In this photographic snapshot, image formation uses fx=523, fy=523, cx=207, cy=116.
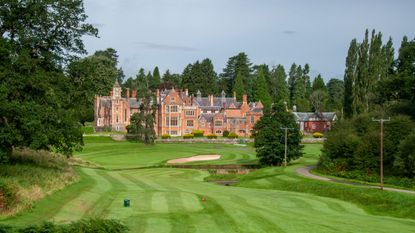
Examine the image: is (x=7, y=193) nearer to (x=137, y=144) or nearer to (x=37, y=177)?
(x=37, y=177)

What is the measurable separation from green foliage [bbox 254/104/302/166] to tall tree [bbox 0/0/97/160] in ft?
126

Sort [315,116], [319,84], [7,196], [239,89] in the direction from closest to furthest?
[7,196] < [315,116] < [239,89] < [319,84]

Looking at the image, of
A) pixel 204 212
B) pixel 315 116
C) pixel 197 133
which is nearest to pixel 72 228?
pixel 204 212

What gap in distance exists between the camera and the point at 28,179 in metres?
29.5

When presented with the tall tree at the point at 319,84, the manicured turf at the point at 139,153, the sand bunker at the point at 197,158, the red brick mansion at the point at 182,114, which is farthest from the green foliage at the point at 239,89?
the sand bunker at the point at 197,158

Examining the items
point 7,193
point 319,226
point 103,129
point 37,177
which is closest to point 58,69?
point 37,177

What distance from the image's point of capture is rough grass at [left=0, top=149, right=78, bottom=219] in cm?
2369

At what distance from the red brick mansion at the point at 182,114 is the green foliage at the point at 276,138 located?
2212 inches

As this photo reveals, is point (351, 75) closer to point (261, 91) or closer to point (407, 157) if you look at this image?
point (407, 157)

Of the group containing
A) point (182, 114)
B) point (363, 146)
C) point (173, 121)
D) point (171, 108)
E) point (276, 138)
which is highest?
point (171, 108)

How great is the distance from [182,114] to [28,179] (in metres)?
98.4

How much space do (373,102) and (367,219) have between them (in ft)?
195

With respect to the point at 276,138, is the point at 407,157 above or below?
below

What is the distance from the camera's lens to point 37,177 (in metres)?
30.8
